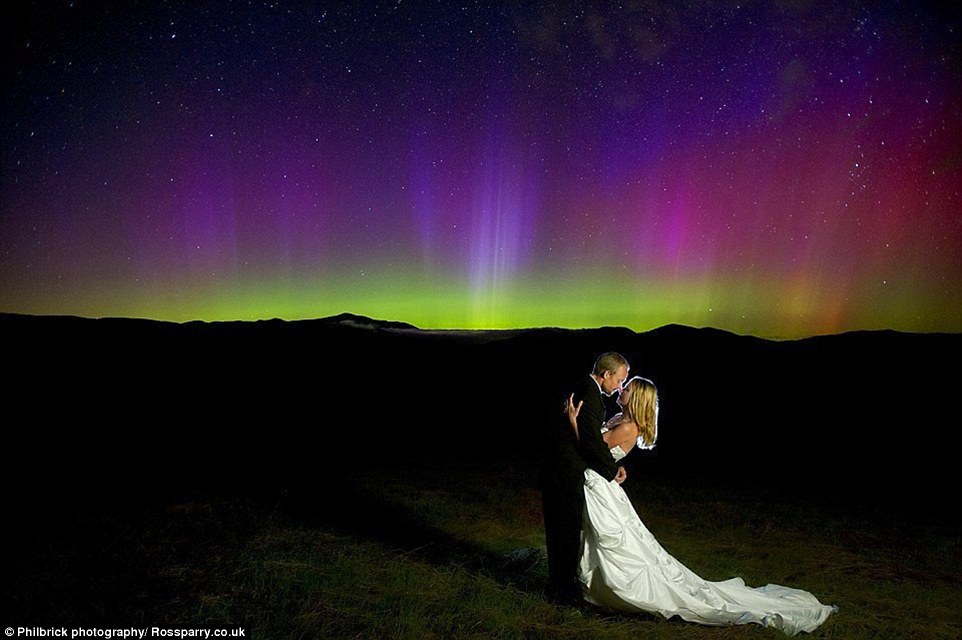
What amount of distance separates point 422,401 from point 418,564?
30.8 meters

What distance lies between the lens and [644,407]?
634 cm

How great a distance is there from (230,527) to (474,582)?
4.26m

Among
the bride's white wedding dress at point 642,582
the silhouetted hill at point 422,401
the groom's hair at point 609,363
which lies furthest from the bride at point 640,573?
the silhouetted hill at point 422,401

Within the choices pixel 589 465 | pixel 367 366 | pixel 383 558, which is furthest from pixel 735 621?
pixel 367 366

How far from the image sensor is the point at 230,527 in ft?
32.3

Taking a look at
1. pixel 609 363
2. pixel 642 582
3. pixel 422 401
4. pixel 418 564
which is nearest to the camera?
pixel 609 363

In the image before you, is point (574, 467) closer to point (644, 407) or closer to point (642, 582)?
point (644, 407)

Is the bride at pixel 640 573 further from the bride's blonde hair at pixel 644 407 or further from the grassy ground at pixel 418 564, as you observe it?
the grassy ground at pixel 418 564

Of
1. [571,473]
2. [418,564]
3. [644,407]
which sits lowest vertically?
[418,564]

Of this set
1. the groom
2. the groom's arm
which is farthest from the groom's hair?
the groom's arm

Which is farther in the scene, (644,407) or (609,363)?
(644,407)

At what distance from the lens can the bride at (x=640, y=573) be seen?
6227 millimetres

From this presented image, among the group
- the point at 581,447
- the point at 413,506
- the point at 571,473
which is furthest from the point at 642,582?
the point at 413,506

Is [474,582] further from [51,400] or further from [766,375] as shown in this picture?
[766,375]
